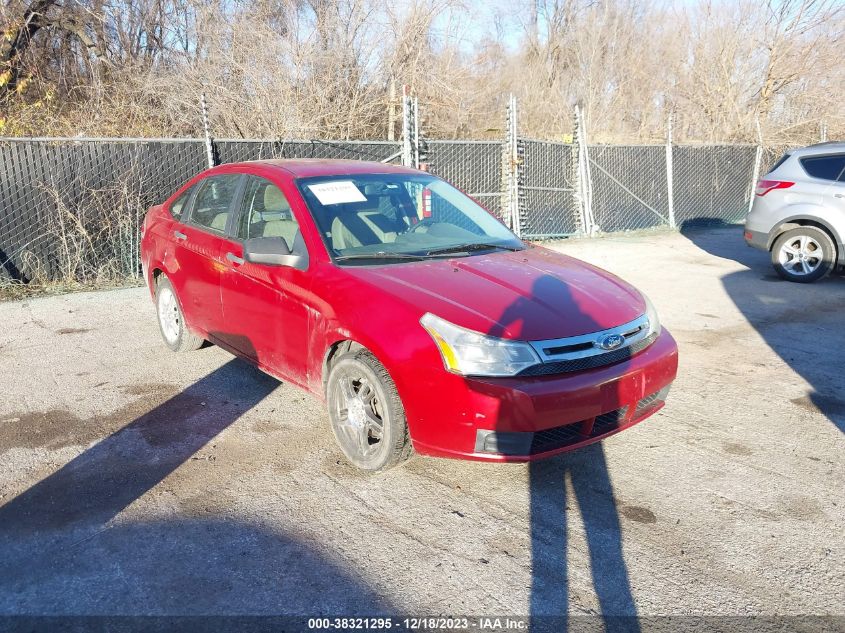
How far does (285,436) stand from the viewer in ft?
13.9

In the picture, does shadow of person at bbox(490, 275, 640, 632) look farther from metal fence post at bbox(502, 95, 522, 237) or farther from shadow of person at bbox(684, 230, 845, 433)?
metal fence post at bbox(502, 95, 522, 237)

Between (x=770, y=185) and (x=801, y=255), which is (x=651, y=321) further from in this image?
(x=770, y=185)

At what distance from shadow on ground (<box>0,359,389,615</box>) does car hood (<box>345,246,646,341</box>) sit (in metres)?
1.33

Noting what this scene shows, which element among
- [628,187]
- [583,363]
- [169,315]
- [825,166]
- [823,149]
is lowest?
[169,315]

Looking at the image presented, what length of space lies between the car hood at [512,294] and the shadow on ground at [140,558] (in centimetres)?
133

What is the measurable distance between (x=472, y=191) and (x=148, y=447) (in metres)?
8.56

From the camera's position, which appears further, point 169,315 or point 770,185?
point 770,185

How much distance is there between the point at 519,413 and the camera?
3156 mm

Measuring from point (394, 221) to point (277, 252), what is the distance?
82 centimetres

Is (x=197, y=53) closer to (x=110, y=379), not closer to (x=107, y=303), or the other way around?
(x=107, y=303)

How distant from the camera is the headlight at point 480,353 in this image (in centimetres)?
322

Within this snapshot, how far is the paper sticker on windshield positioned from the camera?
14.2 ft

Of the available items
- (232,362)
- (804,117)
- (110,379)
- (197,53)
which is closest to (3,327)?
(110,379)

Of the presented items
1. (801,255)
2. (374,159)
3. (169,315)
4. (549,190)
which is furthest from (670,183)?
(169,315)
